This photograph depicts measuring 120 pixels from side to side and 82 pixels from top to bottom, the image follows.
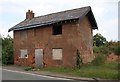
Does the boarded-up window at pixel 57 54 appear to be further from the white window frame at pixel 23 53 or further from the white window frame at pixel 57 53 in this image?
the white window frame at pixel 23 53

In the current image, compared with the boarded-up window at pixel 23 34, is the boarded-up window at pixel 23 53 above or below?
below

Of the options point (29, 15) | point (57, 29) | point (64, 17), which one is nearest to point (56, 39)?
point (57, 29)

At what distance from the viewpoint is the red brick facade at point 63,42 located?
27734mm

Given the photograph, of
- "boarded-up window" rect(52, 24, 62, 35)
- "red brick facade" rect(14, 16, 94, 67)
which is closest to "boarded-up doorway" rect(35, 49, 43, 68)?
"red brick facade" rect(14, 16, 94, 67)

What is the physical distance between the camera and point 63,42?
28.5 m

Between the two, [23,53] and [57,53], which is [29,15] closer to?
[23,53]

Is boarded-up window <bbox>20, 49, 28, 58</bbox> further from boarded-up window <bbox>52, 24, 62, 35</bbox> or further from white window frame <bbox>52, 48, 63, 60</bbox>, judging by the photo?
boarded-up window <bbox>52, 24, 62, 35</bbox>

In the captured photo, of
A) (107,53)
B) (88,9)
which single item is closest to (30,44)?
(88,9)

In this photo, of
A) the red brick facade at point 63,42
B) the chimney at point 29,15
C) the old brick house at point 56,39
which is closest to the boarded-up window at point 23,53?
the old brick house at point 56,39

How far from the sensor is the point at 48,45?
30.0 meters

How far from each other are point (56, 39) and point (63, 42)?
1.23 metres

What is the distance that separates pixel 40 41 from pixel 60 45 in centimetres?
336

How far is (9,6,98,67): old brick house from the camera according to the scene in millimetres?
27844

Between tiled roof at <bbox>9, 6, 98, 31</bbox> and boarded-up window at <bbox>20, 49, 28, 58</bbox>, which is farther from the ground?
tiled roof at <bbox>9, 6, 98, 31</bbox>
